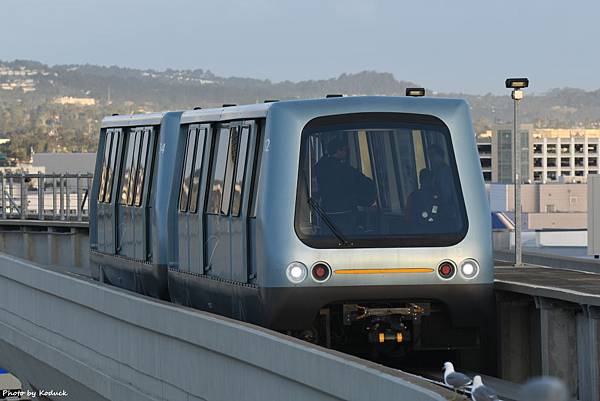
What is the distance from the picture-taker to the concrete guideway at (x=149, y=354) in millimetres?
12414

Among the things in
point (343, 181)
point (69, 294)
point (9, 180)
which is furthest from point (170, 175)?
point (9, 180)

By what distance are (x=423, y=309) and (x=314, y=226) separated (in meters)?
1.32

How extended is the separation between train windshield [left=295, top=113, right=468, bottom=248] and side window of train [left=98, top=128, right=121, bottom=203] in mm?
9451

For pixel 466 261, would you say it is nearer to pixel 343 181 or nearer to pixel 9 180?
pixel 343 181

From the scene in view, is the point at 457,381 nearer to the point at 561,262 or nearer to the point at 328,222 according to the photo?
the point at 328,222

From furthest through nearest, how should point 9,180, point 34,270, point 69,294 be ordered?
point 9,180 < point 34,270 < point 69,294

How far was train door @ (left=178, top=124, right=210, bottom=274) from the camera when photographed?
20.9m

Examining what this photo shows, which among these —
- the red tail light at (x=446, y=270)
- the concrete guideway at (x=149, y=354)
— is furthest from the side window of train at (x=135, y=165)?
the red tail light at (x=446, y=270)

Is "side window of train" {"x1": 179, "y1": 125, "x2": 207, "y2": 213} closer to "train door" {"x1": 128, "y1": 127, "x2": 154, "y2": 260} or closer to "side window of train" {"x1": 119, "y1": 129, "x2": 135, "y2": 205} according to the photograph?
"train door" {"x1": 128, "y1": 127, "x2": 154, "y2": 260}

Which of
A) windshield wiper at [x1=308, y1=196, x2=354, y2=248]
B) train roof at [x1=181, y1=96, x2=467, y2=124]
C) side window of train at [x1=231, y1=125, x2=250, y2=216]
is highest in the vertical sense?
train roof at [x1=181, y1=96, x2=467, y2=124]

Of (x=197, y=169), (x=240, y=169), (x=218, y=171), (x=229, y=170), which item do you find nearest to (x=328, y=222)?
(x=240, y=169)

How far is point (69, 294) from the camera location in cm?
2217

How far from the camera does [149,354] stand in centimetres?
1794

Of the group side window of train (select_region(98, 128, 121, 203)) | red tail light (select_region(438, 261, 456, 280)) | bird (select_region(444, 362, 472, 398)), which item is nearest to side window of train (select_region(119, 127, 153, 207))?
side window of train (select_region(98, 128, 121, 203))
